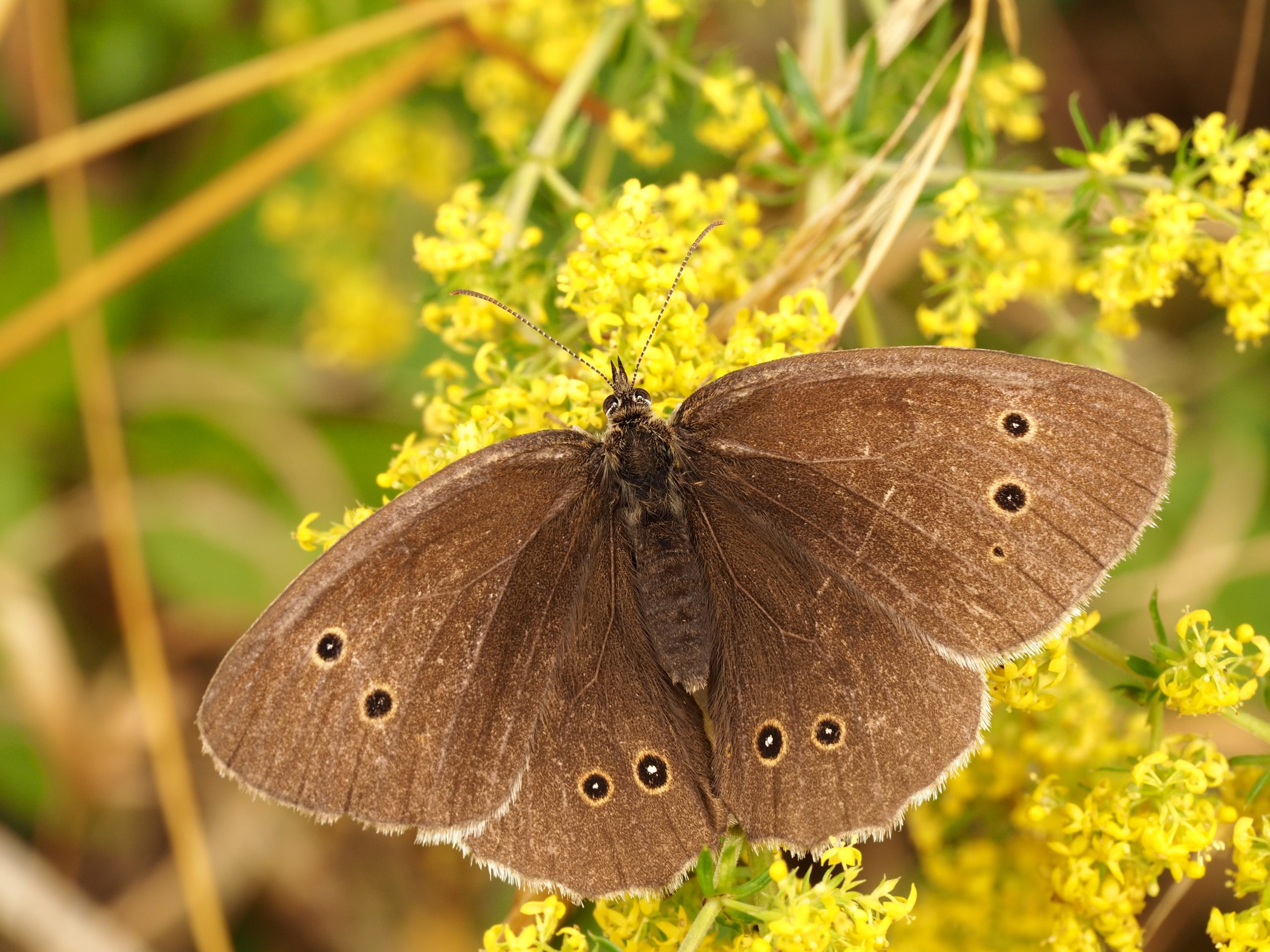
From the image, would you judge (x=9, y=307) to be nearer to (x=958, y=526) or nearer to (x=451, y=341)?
(x=451, y=341)

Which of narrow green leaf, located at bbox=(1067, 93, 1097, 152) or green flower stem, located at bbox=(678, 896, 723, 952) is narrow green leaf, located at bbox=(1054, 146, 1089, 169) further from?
green flower stem, located at bbox=(678, 896, 723, 952)

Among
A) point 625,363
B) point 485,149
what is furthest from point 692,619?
point 485,149

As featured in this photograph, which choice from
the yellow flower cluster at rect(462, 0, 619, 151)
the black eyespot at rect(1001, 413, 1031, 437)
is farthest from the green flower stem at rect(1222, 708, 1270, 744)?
the yellow flower cluster at rect(462, 0, 619, 151)

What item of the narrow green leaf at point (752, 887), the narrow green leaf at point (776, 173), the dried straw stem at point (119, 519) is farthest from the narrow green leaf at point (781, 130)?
Answer: the dried straw stem at point (119, 519)

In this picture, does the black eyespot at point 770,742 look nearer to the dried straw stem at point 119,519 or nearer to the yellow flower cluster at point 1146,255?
the yellow flower cluster at point 1146,255

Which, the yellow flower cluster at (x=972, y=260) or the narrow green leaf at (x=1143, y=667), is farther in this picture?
the yellow flower cluster at (x=972, y=260)

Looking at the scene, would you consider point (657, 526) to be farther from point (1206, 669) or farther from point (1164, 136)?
point (1164, 136)
